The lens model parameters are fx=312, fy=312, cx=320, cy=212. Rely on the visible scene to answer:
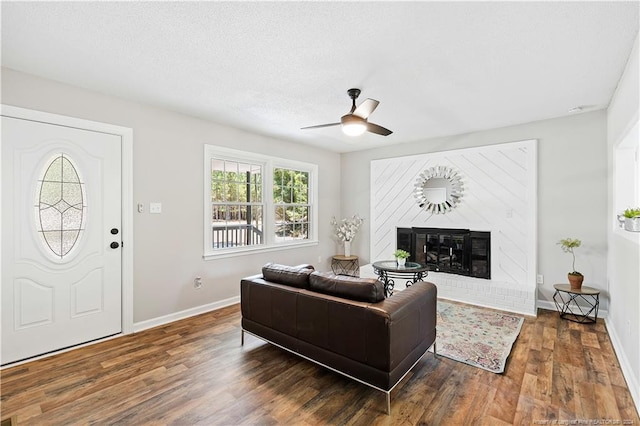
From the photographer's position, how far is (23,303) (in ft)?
9.11

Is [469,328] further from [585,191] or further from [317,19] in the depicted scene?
[317,19]

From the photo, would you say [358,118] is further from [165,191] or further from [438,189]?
[438,189]

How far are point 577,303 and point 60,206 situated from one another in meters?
5.94

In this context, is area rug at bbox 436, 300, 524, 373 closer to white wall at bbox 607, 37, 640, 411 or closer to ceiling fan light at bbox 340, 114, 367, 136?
white wall at bbox 607, 37, 640, 411

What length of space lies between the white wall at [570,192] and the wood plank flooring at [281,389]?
117cm

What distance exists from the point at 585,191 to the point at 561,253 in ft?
2.77

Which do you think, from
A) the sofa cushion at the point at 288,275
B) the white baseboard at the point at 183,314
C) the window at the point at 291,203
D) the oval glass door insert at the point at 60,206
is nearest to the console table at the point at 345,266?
the window at the point at 291,203

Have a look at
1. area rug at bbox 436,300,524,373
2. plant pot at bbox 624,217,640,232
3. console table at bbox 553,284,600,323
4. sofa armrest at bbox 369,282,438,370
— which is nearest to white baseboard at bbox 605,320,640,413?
console table at bbox 553,284,600,323

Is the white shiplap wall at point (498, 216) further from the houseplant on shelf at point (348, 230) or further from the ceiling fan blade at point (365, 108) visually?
the ceiling fan blade at point (365, 108)

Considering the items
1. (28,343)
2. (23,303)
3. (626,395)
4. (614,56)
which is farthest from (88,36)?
(626,395)

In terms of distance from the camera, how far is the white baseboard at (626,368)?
2.14m

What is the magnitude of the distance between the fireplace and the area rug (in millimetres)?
723

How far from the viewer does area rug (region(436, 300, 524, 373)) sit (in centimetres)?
278

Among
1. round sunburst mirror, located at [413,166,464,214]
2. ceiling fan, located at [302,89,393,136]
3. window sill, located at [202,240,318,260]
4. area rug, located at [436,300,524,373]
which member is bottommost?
area rug, located at [436,300,524,373]
